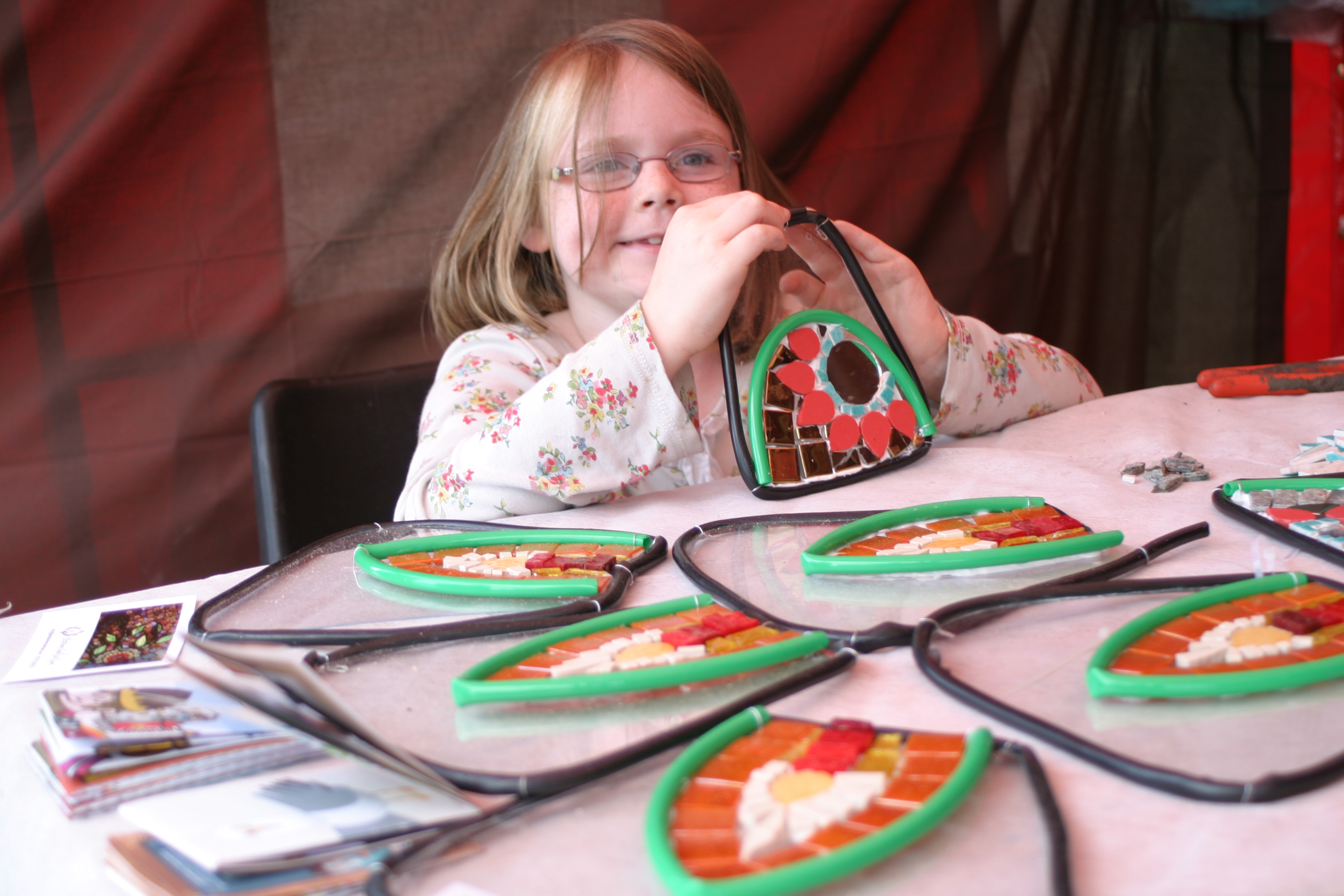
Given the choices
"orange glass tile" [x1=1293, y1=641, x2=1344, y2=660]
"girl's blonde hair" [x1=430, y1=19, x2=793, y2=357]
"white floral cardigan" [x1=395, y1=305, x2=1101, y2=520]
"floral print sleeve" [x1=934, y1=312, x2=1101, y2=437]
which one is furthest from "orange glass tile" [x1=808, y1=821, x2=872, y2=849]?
"girl's blonde hair" [x1=430, y1=19, x2=793, y2=357]

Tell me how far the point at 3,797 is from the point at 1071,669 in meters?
0.41

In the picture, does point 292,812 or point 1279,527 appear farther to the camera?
point 1279,527

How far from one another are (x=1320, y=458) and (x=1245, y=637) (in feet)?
1.19

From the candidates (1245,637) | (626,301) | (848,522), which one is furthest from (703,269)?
(1245,637)

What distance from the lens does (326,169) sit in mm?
1379

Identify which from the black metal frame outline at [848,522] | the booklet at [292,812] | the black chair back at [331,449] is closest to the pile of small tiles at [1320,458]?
the black metal frame outline at [848,522]

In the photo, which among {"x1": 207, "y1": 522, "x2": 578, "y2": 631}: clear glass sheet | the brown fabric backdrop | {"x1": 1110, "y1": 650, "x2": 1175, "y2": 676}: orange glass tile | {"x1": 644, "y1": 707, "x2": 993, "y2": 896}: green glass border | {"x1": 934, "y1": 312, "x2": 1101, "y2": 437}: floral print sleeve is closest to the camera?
{"x1": 644, "y1": 707, "x2": 993, "y2": 896}: green glass border

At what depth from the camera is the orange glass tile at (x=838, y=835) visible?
11.2 inches

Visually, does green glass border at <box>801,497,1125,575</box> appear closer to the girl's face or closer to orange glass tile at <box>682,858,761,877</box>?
orange glass tile at <box>682,858,761,877</box>

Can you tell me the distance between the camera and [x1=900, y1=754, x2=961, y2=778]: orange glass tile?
32 cm

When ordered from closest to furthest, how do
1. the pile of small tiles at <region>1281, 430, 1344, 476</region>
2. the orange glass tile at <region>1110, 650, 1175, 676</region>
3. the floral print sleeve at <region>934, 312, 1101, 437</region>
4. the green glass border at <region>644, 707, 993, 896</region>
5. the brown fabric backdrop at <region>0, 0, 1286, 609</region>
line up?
the green glass border at <region>644, 707, 993, 896</region>
the orange glass tile at <region>1110, 650, 1175, 676</region>
the pile of small tiles at <region>1281, 430, 1344, 476</region>
the floral print sleeve at <region>934, 312, 1101, 437</region>
the brown fabric backdrop at <region>0, 0, 1286, 609</region>

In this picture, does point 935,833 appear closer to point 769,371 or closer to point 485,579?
point 485,579

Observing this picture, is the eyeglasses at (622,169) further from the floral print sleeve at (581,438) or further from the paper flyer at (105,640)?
the paper flyer at (105,640)

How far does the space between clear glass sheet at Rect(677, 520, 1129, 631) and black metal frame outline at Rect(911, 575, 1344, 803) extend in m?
0.02
